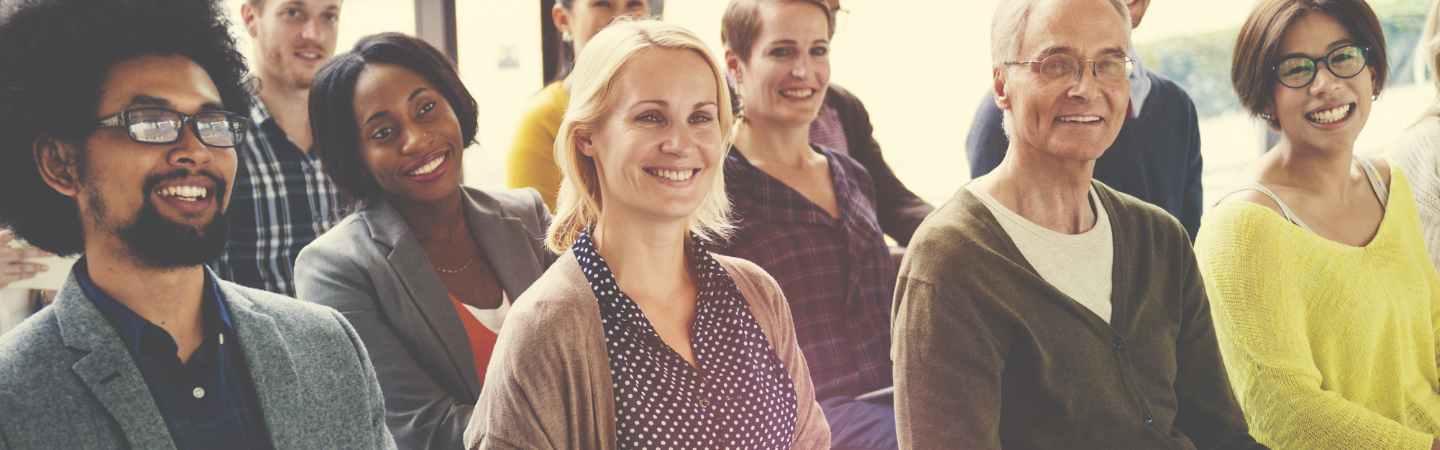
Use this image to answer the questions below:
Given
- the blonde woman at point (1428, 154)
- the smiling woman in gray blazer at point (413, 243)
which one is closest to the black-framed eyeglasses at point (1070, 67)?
the smiling woman in gray blazer at point (413, 243)

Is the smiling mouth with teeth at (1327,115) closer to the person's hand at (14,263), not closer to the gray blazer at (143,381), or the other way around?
the gray blazer at (143,381)

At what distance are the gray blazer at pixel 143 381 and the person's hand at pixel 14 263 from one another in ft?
3.41

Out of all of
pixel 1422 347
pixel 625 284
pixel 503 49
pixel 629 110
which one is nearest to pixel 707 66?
pixel 629 110

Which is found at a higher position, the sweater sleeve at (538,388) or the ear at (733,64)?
the ear at (733,64)

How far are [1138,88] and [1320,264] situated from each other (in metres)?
0.78

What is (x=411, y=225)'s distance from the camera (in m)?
2.39

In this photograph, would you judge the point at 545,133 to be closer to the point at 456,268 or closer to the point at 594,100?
the point at 456,268

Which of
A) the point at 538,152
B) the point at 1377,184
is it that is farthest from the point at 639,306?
the point at 1377,184

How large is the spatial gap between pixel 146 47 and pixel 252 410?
1.53 feet

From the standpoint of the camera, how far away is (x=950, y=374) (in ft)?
6.08

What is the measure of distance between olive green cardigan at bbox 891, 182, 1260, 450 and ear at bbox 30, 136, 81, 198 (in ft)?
3.67

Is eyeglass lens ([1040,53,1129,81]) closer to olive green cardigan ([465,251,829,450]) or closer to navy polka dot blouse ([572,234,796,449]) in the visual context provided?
navy polka dot blouse ([572,234,796,449])

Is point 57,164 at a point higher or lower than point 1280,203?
higher

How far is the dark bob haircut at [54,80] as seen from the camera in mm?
1521
